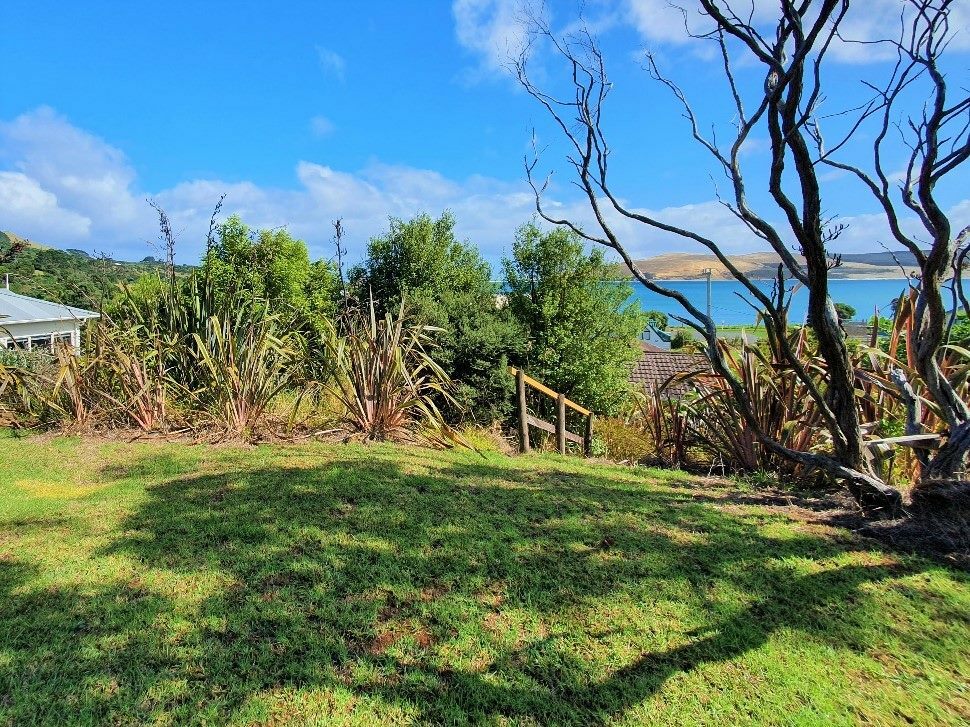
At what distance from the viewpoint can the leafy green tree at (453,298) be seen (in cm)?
1209

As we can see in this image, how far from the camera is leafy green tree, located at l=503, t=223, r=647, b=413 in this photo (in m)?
13.2

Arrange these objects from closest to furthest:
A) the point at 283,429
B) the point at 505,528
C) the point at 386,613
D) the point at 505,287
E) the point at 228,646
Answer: the point at 228,646, the point at 386,613, the point at 505,528, the point at 283,429, the point at 505,287

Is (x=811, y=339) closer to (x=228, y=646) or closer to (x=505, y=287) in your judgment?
(x=228, y=646)

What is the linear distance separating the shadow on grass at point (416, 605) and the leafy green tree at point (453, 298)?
7.70 metres

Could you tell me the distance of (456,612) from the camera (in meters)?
2.36

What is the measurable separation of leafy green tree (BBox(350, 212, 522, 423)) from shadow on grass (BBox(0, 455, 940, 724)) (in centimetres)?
770

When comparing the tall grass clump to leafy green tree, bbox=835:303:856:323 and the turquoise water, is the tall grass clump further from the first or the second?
leafy green tree, bbox=835:303:856:323

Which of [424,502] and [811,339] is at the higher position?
[811,339]

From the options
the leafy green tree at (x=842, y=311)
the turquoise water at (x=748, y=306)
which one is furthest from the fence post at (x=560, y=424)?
the leafy green tree at (x=842, y=311)

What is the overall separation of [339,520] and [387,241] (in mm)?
11329

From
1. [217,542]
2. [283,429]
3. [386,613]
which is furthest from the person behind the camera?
[283,429]

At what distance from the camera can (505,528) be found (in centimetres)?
323

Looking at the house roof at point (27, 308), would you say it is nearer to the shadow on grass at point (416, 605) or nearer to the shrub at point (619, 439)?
the shrub at point (619, 439)

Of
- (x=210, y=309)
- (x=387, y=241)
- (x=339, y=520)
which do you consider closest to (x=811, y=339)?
(x=339, y=520)
